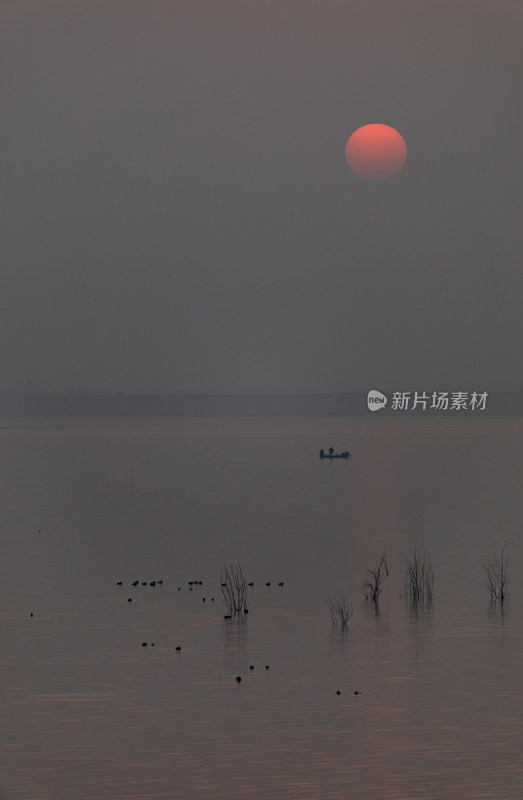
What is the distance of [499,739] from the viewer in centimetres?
2352

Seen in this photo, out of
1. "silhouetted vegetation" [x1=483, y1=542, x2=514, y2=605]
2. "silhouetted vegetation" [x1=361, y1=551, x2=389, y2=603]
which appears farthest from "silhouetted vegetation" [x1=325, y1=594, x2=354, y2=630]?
"silhouetted vegetation" [x1=483, y1=542, x2=514, y2=605]

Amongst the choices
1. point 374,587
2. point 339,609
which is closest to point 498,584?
point 374,587

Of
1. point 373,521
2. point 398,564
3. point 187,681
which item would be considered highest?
point 373,521

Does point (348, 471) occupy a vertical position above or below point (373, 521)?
above

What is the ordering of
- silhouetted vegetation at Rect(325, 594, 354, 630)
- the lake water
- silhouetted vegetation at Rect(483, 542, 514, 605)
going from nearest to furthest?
the lake water, silhouetted vegetation at Rect(325, 594, 354, 630), silhouetted vegetation at Rect(483, 542, 514, 605)

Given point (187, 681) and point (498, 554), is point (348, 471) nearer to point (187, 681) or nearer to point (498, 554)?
point (498, 554)

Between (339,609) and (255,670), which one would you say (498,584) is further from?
(255,670)

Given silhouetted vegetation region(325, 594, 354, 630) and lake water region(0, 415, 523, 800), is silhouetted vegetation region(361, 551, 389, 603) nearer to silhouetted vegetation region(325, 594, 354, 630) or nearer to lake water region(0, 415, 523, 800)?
lake water region(0, 415, 523, 800)

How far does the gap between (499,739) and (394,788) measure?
3.42 metres

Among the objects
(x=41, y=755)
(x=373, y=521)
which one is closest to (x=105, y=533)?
(x=373, y=521)

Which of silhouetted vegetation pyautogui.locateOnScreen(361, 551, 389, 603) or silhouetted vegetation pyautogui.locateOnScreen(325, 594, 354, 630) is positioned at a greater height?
silhouetted vegetation pyautogui.locateOnScreen(361, 551, 389, 603)

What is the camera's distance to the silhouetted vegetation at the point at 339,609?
34750 millimetres

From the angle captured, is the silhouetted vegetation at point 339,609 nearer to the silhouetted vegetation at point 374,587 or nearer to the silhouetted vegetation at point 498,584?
the silhouetted vegetation at point 374,587

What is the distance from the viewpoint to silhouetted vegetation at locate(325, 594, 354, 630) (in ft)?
114
